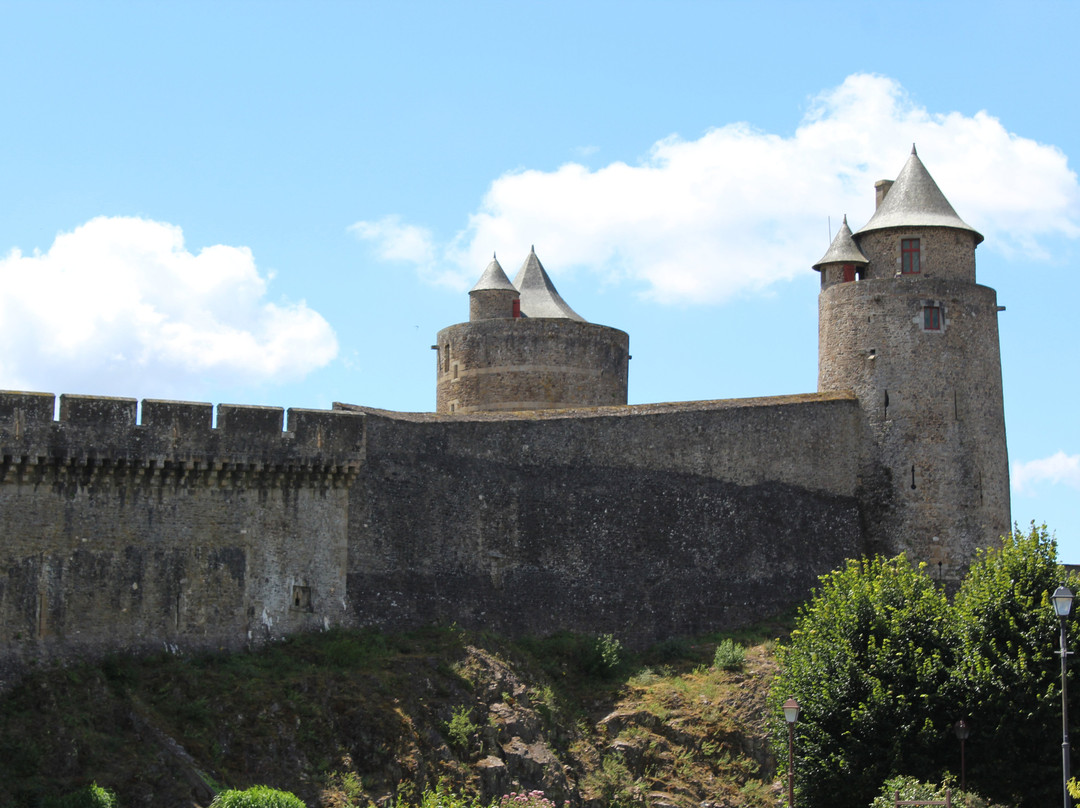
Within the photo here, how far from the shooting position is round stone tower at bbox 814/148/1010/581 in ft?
140

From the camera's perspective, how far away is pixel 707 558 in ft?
135

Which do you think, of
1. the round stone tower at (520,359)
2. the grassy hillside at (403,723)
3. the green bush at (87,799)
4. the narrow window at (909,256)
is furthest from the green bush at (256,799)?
the narrow window at (909,256)

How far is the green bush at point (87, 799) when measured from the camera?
29.1 m

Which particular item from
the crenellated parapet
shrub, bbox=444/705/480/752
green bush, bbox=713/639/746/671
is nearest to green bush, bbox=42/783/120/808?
the crenellated parapet

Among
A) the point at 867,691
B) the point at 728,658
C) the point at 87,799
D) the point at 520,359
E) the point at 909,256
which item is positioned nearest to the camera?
the point at 87,799

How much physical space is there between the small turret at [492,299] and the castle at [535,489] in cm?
93

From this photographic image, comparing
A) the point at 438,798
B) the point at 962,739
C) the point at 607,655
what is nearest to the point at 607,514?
the point at 607,655

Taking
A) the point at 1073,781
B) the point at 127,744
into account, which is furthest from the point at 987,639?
the point at 127,744

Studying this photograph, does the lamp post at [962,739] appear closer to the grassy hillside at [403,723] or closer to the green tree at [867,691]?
the green tree at [867,691]

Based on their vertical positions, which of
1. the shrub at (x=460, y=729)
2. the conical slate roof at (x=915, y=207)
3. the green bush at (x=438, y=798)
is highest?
the conical slate roof at (x=915, y=207)

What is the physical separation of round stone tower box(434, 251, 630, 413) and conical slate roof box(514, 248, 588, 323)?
0.57 metres

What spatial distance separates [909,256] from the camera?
1738 inches

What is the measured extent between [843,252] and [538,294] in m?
10.9

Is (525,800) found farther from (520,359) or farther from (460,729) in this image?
(520,359)
